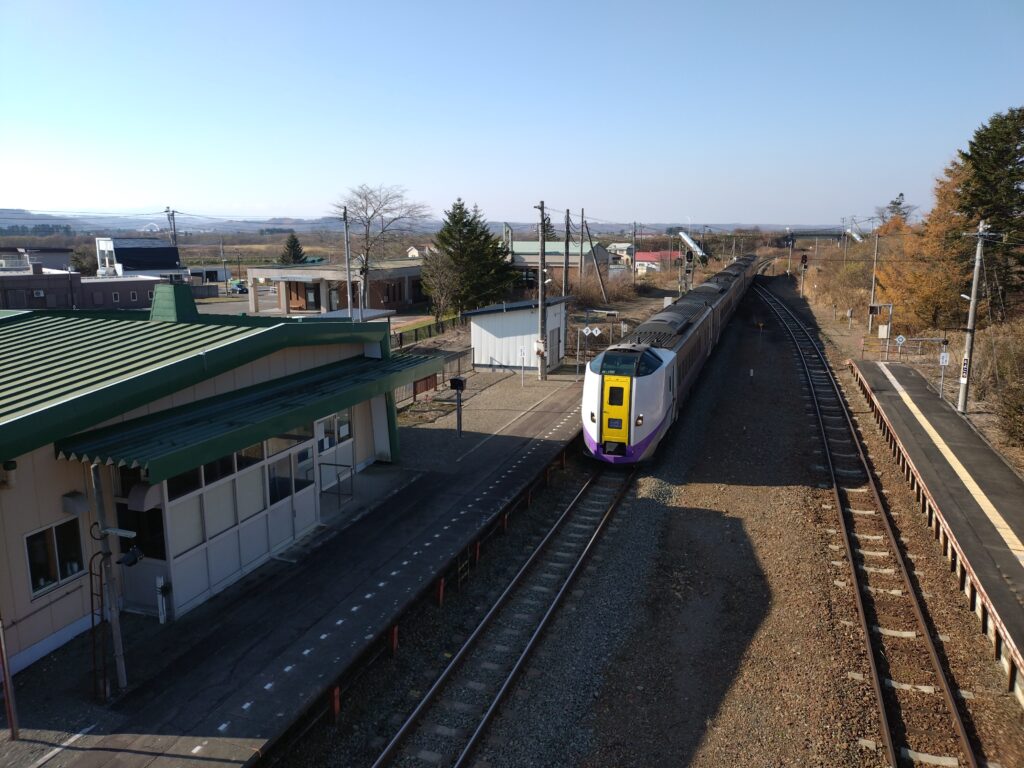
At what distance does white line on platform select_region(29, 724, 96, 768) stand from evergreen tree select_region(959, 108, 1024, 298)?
35222 millimetres

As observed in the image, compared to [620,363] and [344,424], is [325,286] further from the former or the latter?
[620,363]

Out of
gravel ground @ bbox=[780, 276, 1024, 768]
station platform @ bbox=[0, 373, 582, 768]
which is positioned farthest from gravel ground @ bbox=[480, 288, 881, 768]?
station platform @ bbox=[0, 373, 582, 768]

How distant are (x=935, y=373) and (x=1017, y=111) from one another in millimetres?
12613

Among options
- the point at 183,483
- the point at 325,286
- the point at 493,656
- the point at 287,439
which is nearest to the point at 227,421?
the point at 183,483

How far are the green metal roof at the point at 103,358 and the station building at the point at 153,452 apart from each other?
0.03 meters

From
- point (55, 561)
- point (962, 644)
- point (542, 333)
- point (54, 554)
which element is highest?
point (542, 333)

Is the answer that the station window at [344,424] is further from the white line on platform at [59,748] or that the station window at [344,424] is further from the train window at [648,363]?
the white line on platform at [59,748]

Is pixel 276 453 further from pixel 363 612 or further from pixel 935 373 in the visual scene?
pixel 935 373

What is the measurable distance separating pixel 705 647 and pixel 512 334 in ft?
67.2

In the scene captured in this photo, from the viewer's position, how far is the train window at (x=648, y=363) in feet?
54.2

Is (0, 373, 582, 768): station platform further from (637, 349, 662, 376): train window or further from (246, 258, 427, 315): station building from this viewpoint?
(246, 258, 427, 315): station building

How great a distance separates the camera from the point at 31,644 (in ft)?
30.3

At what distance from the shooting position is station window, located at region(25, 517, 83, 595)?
9.24 metres

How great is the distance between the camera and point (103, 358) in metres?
11.2
